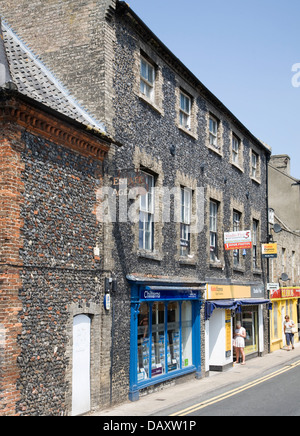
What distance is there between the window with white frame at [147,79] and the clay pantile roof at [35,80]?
279 centimetres

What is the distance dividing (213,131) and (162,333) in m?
8.83

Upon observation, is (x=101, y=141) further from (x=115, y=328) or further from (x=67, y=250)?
(x=115, y=328)

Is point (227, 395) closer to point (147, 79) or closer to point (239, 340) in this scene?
point (239, 340)

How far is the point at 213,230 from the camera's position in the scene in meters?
20.3

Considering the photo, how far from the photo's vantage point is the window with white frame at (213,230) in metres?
20.2

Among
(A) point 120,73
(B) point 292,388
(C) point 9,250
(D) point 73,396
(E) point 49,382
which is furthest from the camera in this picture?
(B) point 292,388

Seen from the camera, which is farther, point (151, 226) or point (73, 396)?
point (151, 226)

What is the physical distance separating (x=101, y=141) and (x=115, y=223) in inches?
83.3

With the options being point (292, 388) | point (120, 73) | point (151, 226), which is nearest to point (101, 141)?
point (120, 73)

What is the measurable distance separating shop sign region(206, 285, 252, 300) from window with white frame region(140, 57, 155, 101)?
710cm

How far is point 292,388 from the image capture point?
15.2 m

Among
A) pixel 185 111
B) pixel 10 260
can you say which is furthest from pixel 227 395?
pixel 185 111

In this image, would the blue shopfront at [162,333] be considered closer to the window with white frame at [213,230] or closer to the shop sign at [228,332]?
the window with white frame at [213,230]

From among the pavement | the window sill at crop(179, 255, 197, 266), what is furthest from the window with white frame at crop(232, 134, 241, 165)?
the pavement
